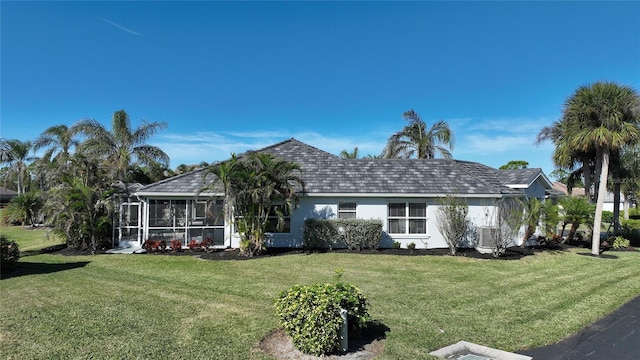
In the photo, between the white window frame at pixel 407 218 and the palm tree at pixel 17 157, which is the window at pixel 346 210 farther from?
the palm tree at pixel 17 157

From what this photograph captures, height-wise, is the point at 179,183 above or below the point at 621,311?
above

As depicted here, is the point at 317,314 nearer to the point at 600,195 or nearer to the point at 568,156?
the point at 600,195

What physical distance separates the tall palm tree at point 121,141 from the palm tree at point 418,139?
17.4 meters

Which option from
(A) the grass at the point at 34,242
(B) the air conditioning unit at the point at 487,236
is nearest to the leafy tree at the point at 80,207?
(A) the grass at the point at 34,242

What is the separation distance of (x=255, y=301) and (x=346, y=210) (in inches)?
361

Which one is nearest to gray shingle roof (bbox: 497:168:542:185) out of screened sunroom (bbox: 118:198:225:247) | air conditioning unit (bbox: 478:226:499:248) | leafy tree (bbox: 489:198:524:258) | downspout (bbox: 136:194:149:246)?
leafy tree (bbox: 489:198:524:258)

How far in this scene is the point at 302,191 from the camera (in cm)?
1655

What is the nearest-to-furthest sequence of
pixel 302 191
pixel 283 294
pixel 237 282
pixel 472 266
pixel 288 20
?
pixel 283 294, pixel 237 282, pixel 472 266, pixel 288 20, pixel 302 191

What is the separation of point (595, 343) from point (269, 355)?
525 cm

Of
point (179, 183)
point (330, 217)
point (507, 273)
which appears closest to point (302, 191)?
point (330, 217)

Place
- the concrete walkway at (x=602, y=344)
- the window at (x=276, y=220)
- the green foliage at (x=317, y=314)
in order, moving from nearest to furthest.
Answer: the green foliage at (x=317, y=314) < the concrete walkway at (x=602, y=344) < the window at (x=276, y=220)

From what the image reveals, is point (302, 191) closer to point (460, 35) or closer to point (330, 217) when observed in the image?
point (330, 217)

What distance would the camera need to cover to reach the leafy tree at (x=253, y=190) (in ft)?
46.9

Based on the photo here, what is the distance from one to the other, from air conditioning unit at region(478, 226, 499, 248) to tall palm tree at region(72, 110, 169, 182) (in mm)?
20479
